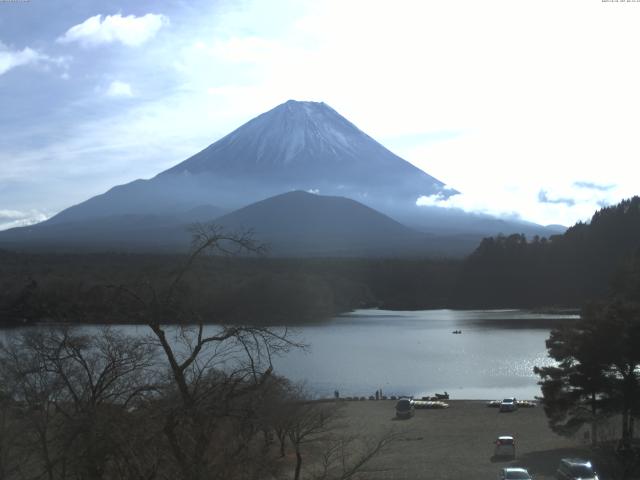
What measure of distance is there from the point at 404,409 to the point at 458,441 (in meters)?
3.36

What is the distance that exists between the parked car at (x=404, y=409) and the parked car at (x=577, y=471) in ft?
24.9

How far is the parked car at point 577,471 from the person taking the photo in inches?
327

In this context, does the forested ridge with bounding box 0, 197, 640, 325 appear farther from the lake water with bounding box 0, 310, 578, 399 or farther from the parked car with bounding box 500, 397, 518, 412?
the parked car with bounding box 500, 397, 518, 412

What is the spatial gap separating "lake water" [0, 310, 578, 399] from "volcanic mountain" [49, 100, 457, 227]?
9851 centimetres

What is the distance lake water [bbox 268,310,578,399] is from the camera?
22091mm

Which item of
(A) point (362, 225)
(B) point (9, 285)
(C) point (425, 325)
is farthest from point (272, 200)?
(B) point (9, 285)

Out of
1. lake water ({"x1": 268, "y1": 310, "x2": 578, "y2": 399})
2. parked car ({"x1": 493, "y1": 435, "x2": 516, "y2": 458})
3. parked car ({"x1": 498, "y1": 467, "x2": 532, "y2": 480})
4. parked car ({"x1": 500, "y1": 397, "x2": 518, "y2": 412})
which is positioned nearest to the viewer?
parked car ({"x1": 498, "y1": 467, "x2": 532, "y2": 480})

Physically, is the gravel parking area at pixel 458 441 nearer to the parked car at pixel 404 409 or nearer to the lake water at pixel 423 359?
the parked car at pixel 404 409

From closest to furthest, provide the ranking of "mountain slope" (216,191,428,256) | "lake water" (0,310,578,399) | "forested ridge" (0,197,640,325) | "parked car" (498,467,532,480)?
1. "parked car" (498,467,532,480)
2. "lake water" (0,310,578,399)
3. "forested ridge" (0,197,640,325)
4. "mountain slope" (216,191,428,256)

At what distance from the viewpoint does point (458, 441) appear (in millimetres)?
13305

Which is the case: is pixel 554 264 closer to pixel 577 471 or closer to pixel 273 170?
pixel 577 471

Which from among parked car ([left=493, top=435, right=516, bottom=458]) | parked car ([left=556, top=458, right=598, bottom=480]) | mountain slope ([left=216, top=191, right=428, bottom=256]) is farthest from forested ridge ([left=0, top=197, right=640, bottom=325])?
parked car ([left=556, top=458, right=598, bottom=480])

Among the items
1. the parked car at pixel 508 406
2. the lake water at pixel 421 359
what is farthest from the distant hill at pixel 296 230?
the parked car at pixel 508 406

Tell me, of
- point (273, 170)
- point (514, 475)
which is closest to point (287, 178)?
point (273, 170)
